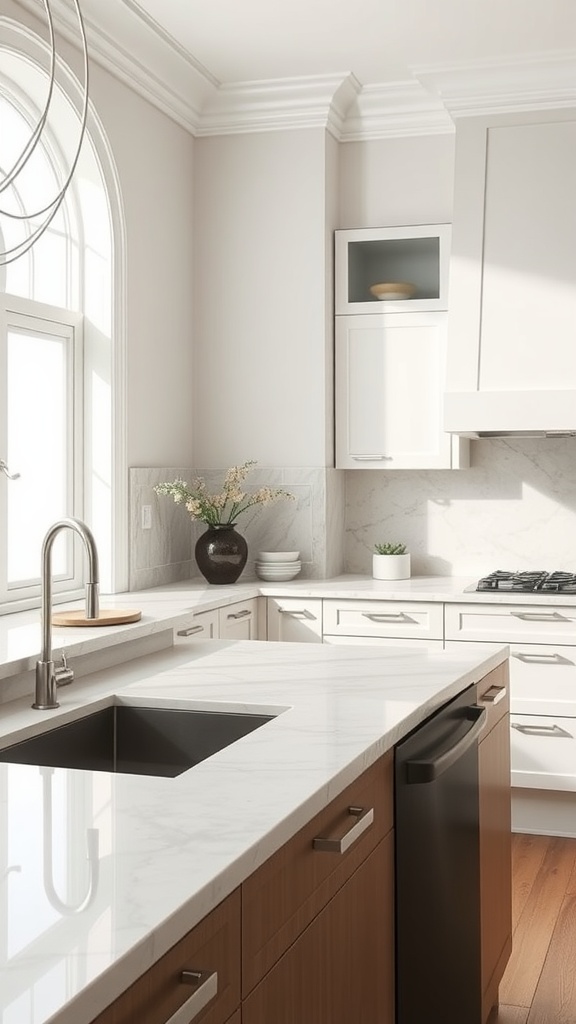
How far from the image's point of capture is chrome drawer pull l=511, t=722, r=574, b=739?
3.97 meters

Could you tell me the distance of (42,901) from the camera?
1.13 m

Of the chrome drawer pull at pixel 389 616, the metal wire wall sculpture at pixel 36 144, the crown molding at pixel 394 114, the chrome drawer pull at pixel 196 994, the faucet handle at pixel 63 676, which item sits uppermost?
the crown molding at pixel 394 114

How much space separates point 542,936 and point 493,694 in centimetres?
97

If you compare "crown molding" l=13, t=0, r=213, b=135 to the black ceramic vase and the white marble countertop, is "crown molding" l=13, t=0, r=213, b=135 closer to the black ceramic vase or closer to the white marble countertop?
the black ceramic vase

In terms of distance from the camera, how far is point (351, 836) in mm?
1662

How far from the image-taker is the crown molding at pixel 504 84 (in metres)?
4.19

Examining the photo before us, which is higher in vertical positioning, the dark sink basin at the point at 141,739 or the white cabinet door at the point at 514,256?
the white cabinet door at the point at 514,256

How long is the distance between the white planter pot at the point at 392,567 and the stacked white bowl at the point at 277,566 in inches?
13.5

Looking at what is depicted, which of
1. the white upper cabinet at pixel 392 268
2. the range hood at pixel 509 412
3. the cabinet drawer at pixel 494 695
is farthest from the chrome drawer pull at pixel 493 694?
the white upper cabinet at pixel 392 268

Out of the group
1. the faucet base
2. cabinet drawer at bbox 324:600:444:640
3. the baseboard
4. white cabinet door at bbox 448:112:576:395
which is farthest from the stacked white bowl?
the faucet base

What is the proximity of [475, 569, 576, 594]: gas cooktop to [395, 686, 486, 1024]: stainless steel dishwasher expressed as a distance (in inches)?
67.8

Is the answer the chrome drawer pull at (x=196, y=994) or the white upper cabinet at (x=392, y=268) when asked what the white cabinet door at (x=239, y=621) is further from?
the chrome drawer pull at (x=196, y=994)

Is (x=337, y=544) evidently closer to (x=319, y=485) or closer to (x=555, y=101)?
(x=319, y=485)

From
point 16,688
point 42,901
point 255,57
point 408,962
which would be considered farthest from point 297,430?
point 42,901
